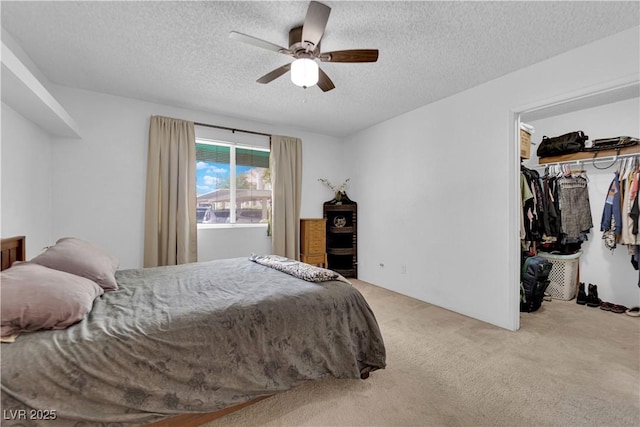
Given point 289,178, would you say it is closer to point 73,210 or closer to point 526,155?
point 73,210

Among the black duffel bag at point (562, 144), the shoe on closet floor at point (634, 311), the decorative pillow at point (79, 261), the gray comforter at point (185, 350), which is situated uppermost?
the black duffel bag at point (562, 144)

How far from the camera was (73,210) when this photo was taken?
3.03 m

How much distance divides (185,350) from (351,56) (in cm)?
215

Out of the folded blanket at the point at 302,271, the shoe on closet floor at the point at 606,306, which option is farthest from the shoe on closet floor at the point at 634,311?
the folded blanket at the point at 302,271

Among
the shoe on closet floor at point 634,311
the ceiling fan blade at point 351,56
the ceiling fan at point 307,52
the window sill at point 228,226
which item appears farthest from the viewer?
the window sill at point 228,226

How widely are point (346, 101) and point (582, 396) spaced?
334cm

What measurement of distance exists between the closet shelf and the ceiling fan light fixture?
3.51 metres

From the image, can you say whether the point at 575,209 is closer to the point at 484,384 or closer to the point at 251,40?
the point at 484,384

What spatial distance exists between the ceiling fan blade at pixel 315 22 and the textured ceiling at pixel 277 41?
0.17 meters

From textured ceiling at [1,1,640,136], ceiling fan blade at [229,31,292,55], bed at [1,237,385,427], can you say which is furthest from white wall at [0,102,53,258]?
ceiling fan blade at [229,31,292,55]

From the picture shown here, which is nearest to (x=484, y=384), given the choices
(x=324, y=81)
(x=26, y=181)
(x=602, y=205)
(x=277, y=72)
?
(x=324, y=81)

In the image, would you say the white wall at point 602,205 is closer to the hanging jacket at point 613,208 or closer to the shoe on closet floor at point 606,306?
the shoe on closet floor at point 606,306

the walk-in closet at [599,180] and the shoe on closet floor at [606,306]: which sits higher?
the walk-in closet at [599,180]

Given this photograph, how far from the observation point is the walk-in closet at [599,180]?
3092 mm
